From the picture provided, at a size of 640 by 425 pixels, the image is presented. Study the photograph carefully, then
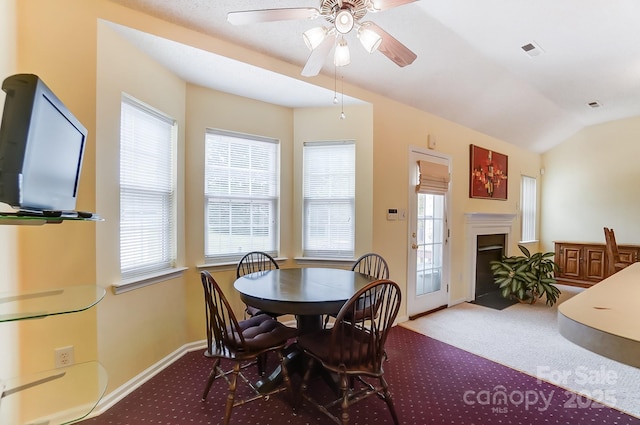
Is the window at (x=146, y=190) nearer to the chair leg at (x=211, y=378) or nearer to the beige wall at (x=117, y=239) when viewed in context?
the beige wall at (x=117, y=239)

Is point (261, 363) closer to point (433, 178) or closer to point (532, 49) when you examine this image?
point (433, 178)

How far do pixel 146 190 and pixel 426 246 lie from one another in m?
3.20

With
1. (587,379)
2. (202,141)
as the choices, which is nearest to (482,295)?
(587,379)

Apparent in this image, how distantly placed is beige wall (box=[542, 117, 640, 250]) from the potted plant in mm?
1922

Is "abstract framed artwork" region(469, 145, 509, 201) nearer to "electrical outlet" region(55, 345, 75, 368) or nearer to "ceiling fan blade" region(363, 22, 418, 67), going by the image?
"ceiling fan blade" region(363, 22, 418, 67)

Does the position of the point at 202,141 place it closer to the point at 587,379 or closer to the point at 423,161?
the point at 423,161

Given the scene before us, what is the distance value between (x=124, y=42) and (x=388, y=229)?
2.91 metres

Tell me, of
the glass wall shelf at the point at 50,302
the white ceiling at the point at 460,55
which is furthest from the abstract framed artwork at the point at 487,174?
the glass wall shelf at the point at 50,302

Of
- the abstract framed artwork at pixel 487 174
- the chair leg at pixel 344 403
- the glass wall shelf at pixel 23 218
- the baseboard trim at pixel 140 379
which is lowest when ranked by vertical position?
the baseboard trim at pixel 140 379

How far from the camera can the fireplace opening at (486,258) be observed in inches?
178

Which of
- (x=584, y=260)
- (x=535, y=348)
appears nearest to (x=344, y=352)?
(x=535, y=348)

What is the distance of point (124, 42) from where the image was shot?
6.90 ft

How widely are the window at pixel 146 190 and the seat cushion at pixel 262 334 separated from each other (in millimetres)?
996

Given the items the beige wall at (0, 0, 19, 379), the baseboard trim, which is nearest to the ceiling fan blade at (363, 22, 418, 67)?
the beige wall at (0, 0, 19, 379)
